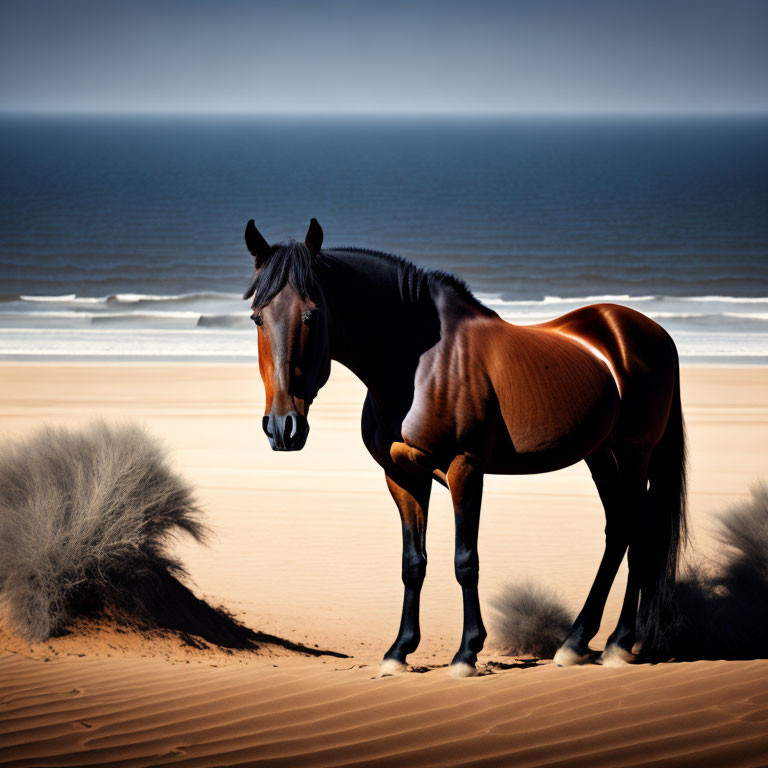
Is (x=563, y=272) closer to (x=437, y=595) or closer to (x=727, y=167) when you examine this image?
(x=437, y=595)

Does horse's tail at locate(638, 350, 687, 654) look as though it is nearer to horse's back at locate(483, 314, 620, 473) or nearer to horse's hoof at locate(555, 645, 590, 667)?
horse's hoof at locate(555, 645, 590, 667)

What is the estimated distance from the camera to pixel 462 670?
14.7 feet

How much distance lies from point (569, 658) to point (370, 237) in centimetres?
4186

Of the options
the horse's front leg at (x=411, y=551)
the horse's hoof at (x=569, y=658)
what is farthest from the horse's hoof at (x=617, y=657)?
the horse's front leg at (x=411, y=551)

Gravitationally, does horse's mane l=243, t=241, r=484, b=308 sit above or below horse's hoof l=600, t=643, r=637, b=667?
above

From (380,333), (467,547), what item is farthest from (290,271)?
(467,547)

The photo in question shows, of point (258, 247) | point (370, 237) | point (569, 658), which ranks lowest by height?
point (569, 658)

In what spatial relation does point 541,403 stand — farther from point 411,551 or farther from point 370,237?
point 370,237

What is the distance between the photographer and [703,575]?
20.5 feet

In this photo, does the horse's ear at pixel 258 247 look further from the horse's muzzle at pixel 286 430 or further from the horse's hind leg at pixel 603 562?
the horse's hind leg at pixel 603 562

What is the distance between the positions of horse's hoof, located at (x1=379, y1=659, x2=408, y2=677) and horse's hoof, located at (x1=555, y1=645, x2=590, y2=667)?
0.90 meters

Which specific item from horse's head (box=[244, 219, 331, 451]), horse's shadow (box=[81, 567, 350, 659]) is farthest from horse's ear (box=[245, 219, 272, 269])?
horse's shadow (box=[81, 567, 350, 659])

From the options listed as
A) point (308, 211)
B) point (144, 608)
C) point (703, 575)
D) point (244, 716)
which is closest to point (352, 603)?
point (144, 608)

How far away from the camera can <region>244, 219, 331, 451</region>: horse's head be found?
3.85 metres
